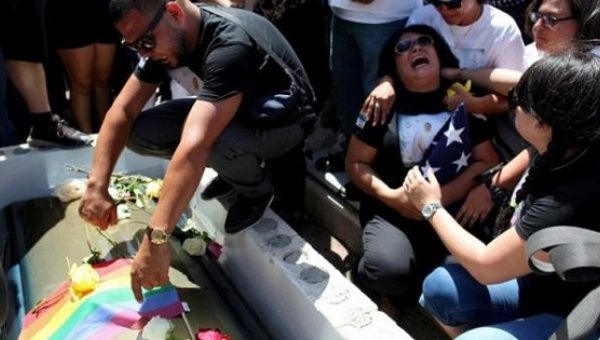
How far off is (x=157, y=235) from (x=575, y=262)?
1.09 meters

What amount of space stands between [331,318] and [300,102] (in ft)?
2.59

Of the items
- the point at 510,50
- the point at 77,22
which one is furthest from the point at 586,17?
the point at 77,22

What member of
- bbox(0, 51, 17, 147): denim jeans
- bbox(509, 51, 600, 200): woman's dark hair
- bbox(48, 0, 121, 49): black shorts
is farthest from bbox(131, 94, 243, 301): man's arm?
bbox(0, 51, 17, 147): denim jeans

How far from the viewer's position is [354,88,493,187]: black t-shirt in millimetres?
2135

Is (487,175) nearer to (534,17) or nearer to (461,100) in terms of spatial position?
(461,100)

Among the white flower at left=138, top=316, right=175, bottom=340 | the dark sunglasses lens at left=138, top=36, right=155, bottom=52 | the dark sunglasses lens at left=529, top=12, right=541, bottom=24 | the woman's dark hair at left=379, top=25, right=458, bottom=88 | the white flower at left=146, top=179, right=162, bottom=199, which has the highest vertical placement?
the dark sunglasses lens at left=529, top=12, right=541, bottom=24

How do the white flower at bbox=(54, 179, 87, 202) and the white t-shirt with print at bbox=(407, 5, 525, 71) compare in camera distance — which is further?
the white flower at bbox=(54, 179, 87, 202)

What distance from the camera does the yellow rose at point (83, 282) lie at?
1970mm

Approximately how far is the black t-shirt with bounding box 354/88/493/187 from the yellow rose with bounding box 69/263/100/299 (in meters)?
1.02

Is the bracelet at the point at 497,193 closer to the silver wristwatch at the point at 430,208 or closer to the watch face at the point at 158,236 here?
the silver wristwatch at the point at 430,208

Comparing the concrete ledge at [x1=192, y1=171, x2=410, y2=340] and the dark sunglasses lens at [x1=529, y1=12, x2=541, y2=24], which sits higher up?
the dark sunglasses lens at [x1=529, y1=12, x2=541, y2=24]

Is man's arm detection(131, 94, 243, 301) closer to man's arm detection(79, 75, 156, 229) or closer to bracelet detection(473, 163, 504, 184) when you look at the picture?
man's arm detection(79, 75, 156, 229)

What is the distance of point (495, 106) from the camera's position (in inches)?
83.1

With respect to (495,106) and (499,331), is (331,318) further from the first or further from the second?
(495,106)
